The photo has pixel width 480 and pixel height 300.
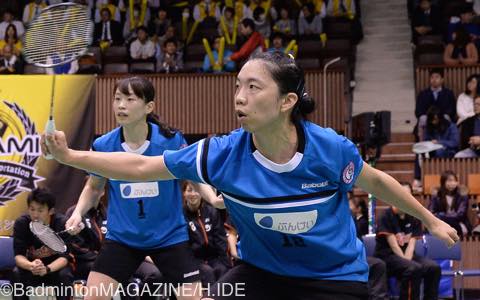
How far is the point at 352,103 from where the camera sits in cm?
1667

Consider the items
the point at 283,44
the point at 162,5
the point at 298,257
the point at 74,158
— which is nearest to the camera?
the point at 74,158

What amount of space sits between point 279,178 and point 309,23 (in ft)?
45.2

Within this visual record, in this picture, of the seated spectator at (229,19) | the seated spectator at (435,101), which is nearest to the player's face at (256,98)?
the seated spectator at (435,101)

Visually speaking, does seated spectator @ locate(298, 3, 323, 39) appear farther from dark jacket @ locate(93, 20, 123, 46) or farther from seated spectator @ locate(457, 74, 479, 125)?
seated spectator @ locate(457, 74, 479, 125)

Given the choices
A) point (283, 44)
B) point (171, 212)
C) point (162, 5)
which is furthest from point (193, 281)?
point (162, 5)

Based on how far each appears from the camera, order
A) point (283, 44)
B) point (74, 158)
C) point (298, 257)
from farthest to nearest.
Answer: point (283, 44) < point (298, 257) < point (74, 158)

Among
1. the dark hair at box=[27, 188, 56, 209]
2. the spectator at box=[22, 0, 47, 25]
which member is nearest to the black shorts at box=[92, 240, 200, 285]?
the dark hair at box=[27, 188, 56, 209]

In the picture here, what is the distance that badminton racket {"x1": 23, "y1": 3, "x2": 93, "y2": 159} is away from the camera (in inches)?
190

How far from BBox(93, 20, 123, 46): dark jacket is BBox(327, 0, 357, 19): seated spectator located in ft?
13.4

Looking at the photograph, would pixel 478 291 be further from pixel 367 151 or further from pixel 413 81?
pixel 413 81

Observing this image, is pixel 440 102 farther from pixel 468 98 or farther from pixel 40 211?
pixel 40 211

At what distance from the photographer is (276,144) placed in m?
3.80

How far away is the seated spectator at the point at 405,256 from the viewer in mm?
9961

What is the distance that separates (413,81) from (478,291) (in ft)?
20.7
